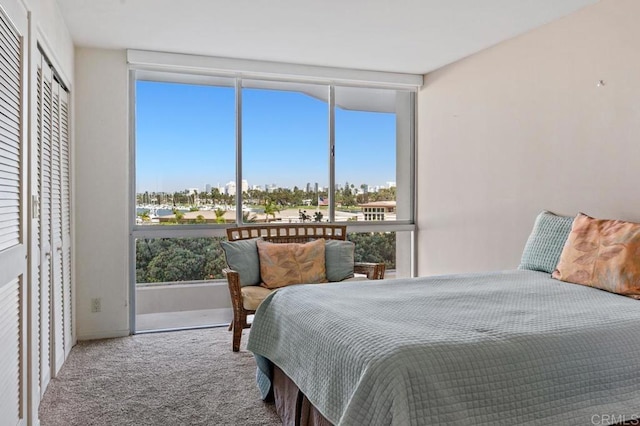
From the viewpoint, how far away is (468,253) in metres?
4.29

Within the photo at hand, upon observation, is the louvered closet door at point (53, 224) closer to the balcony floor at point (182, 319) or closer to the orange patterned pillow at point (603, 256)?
the balcony floor at point (182, 319)

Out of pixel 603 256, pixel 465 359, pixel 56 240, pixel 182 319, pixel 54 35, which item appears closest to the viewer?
pixel 465 359

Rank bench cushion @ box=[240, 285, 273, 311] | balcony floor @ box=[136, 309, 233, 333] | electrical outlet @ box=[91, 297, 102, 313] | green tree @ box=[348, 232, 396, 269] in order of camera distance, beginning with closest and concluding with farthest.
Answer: bench cushion @ box=[240, 285, 273, 311] → electrical outlet @ box=[91, 297, 102, 313] → balcony floor @ box=[136, 309, 233, 333] → green tree @ box=[348, 232, 396, 269]

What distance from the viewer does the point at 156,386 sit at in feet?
9.80

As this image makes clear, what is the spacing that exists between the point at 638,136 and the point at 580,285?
92 cm

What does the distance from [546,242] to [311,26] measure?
2.14 meters

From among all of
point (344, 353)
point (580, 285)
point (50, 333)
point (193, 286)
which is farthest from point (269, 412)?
point (193, 286)

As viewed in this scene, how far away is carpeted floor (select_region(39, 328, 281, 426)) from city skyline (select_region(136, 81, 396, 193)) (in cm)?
140

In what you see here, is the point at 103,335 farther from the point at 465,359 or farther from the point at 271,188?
the point at 465,359

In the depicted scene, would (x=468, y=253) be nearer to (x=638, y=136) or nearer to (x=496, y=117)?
(x=496, y=117)

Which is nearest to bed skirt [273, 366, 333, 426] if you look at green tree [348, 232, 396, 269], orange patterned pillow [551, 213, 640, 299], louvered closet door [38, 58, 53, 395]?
louvered closet door [38, 58, 53, 395]

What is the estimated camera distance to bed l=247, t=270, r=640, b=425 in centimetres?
155

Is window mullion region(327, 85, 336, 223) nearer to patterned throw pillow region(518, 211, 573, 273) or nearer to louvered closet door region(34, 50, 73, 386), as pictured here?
patterned throw pillow region(518, 211, 573, 273)

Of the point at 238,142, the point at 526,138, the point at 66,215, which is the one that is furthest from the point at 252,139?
the point at 526,138
